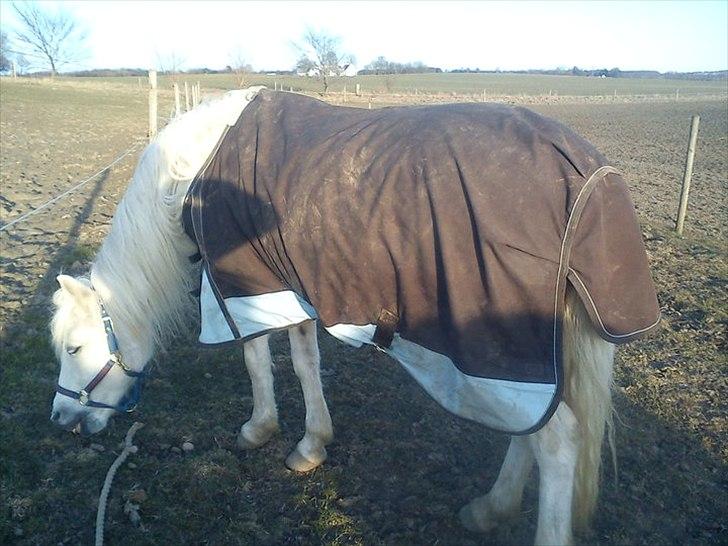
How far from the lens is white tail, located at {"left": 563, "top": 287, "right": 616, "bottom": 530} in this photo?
7.19 feet

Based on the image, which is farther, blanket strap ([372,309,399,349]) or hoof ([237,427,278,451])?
hoof ([237,427,278,451])

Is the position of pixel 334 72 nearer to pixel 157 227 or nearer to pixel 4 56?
pixel 4 56

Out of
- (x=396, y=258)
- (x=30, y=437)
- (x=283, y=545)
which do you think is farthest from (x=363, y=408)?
(x=30, y=437)

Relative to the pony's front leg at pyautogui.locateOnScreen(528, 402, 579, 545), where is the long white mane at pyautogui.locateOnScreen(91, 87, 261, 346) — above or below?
above

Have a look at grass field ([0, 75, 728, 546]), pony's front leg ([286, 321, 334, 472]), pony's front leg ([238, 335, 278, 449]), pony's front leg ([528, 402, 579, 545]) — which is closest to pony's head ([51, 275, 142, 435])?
grass field ([0, 75, 728, 546])

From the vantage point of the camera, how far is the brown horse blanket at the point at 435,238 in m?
2.03

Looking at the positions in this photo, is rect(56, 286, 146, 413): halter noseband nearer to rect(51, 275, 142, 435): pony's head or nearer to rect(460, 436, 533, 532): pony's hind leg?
rect(51, 275, 142, 435): pony's head

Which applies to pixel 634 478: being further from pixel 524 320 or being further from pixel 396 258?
pixel 396 258

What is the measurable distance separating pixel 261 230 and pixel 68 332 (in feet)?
4.10

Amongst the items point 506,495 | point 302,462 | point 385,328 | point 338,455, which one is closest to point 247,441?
point 302,462

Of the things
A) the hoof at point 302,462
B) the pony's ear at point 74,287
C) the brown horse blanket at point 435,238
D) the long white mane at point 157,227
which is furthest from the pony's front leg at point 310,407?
the pony's ear at point 74,287

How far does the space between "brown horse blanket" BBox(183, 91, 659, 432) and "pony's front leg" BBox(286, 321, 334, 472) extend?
484mm

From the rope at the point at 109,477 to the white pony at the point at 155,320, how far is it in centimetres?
20

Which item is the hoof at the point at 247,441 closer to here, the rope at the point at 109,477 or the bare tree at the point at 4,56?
the rope at the point at 109,477
